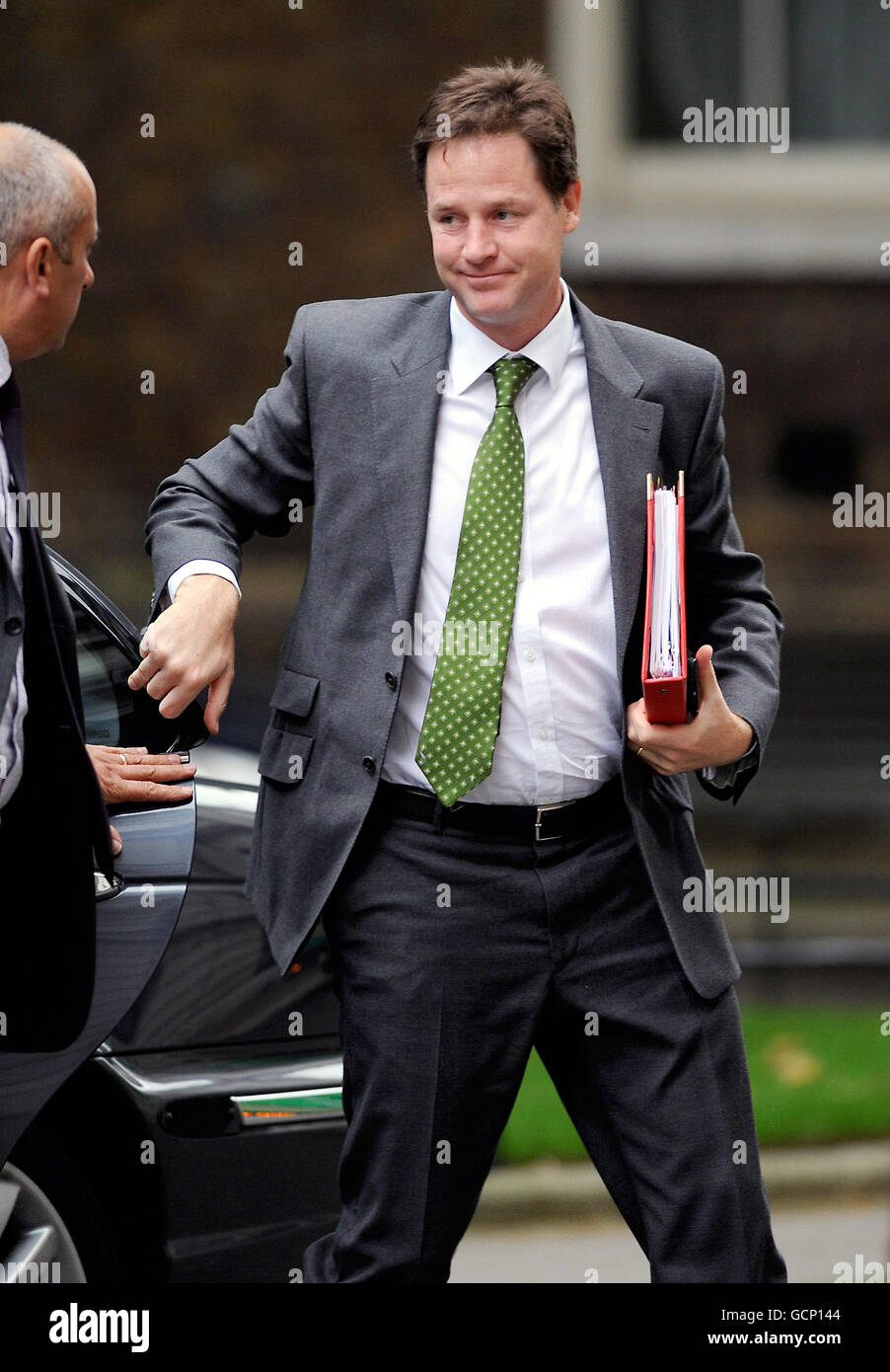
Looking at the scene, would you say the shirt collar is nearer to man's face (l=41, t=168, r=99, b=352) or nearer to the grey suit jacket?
the grey suit jacket

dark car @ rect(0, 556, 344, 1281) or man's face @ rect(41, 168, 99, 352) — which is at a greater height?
man's face @ rect(41, 168, 99, 352)

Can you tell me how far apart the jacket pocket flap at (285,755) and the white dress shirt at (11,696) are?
0.40 metres

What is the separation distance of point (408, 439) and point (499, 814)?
52 centimetres

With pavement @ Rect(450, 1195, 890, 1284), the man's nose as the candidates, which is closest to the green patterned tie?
the man's nose

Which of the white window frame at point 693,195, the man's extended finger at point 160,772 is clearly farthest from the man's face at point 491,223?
the white window frame at point 693,195

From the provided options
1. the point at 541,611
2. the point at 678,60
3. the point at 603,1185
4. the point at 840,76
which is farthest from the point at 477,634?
the point at 840,76

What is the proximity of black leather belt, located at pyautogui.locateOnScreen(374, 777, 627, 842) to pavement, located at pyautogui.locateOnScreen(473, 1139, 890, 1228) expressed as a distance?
2.26 meters

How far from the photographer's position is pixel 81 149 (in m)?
8.33

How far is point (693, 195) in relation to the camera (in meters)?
8.63

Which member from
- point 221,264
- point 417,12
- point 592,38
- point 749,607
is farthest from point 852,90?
point 749,607

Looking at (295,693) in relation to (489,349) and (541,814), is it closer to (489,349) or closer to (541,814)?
(541,814)

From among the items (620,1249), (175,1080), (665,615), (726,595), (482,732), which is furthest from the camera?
(620,1249)

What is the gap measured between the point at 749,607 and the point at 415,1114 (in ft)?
2.78

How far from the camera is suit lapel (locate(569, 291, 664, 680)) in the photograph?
2525 mm
